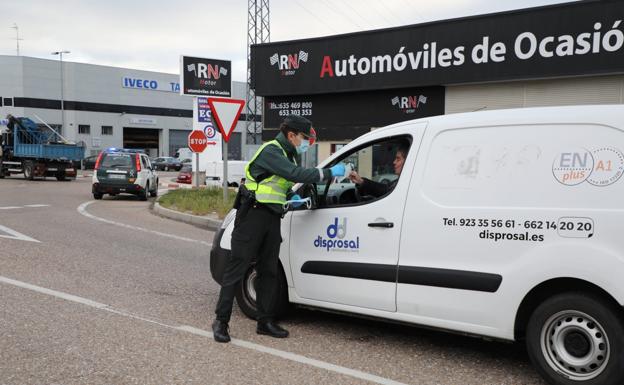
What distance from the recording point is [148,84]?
60812 millimetres

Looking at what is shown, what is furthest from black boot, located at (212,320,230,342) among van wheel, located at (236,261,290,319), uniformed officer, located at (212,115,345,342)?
van wheel, located at (236,261,290,319)

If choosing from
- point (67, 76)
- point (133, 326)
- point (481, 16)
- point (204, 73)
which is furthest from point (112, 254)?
point (67, 76)

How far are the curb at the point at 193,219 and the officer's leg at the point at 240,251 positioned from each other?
6957 mm

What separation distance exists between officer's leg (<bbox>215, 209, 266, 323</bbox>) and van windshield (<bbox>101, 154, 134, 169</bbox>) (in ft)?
50.7

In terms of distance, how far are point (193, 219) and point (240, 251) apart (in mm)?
8592

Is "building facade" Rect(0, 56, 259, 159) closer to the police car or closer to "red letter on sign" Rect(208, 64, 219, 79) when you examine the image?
"red letter on sign" Rect(208, 64, 219, 79)

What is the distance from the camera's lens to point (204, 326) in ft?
16.4

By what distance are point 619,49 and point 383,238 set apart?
11.3 metres

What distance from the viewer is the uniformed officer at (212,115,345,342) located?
14.7 feet

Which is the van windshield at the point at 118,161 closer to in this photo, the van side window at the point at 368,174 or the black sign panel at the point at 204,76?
the black sign panel at the point at 204,76

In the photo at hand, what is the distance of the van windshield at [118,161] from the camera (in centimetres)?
1896

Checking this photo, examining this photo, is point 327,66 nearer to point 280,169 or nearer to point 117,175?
point 117,175

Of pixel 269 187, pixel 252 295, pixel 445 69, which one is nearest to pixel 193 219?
pixel 445 69

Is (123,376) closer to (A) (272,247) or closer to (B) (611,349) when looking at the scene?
(A) (272,247)
